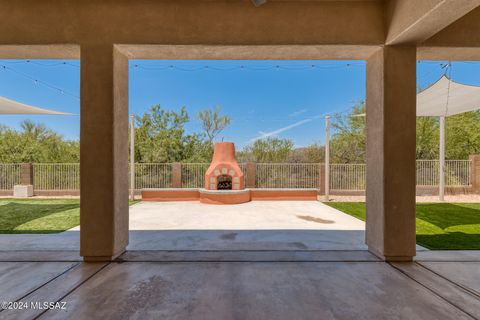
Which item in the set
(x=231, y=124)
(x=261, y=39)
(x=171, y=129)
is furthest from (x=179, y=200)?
(x=231, y=124)

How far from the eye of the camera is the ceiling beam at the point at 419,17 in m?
2.45

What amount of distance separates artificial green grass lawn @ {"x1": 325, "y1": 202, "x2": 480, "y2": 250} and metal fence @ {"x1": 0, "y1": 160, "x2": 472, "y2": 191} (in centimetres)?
419

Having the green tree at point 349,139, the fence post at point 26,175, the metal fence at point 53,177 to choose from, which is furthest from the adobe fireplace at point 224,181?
the green tree at point 349,139

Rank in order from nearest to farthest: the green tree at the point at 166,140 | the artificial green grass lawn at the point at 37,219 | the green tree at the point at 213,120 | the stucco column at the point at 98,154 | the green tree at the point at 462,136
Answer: the stucco column at the point at 98,154 → the artificial green grass lawn at the point at 37,219 → the green tree at the point at 462,136 → the green tree at the point at 166,140 → the green tree at the point at 213,120

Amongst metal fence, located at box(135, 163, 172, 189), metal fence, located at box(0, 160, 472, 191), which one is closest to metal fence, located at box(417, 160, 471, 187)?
metal fence, located at box(0, 160, 472, 191)

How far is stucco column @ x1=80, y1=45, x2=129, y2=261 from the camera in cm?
331

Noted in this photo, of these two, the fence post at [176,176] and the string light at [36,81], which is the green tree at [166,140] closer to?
the fence post at [176,176]

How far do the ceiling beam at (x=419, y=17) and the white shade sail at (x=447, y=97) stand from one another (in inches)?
192

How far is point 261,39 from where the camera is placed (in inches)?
133

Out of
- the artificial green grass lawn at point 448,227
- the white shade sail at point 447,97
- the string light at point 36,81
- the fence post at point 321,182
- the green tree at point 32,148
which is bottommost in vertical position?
the artificial green grass lawn at point 448,227

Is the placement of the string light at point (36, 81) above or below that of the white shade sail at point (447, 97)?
above

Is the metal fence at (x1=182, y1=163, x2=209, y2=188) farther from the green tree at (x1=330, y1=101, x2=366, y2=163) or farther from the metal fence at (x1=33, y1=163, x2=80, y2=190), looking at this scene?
the green tree at (x1=330, y1=101, x2=366, y2=163)

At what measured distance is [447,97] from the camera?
23.8ft

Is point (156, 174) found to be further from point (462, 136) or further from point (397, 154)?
point (462, 136)
